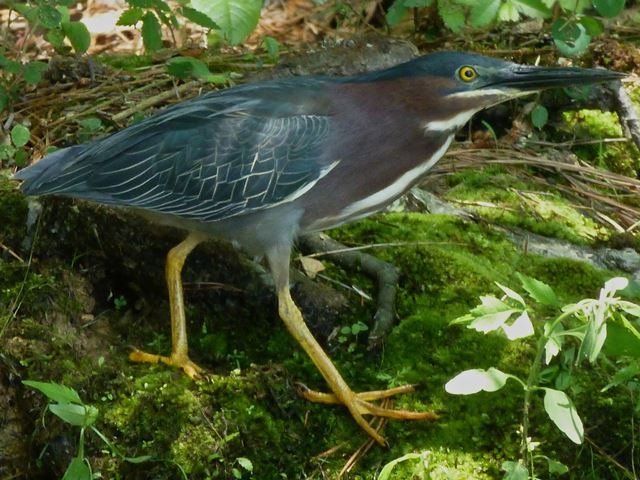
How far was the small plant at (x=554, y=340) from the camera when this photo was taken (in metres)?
2.41

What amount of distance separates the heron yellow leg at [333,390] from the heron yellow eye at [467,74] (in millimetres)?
986

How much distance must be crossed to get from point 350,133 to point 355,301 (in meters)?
0.66

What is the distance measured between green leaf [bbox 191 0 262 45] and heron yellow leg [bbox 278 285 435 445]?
37.4 inches

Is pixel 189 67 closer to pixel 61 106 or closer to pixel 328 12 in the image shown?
pixel 61 106

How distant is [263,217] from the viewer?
332 cm

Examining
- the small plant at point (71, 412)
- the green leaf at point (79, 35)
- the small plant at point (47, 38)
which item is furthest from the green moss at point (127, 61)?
the small plant at point (71, 412)

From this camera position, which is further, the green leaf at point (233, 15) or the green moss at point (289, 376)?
the green leaf at point (233, 15)

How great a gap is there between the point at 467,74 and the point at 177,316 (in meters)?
1.38

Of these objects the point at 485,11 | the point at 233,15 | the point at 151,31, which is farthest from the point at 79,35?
the point at 485,11

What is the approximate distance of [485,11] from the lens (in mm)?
3646

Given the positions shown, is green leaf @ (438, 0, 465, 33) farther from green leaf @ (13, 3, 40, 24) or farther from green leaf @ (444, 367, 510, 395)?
green leaf @ (444, 367, 510, 395)

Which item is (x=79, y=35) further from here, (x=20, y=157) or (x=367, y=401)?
(x=367, y=401)

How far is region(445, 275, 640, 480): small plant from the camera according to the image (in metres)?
2.41

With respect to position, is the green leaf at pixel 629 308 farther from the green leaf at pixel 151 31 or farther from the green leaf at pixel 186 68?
the green leaf at pixel 186 68
